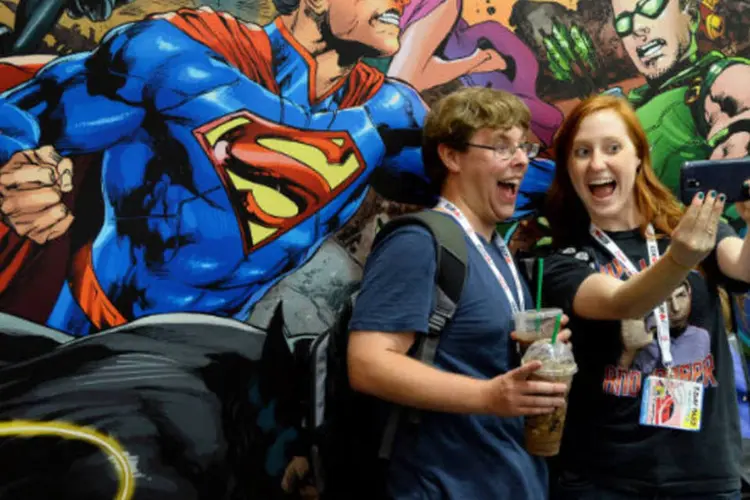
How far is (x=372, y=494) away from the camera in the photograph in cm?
171

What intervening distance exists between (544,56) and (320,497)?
5.97 ft

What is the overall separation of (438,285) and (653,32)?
5.40 ft

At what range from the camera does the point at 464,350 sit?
1.47 m

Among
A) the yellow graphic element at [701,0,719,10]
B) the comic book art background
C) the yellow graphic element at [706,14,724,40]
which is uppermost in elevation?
the yellow graphic element at [701,0,719,10]

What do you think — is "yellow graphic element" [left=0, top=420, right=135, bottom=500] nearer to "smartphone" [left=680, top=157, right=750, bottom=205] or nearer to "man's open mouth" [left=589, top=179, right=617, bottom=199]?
"man's open mouth" [left=589, top=179, right=617, bottom=199]

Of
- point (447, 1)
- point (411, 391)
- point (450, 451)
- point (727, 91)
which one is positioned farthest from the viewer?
point (727, 91)

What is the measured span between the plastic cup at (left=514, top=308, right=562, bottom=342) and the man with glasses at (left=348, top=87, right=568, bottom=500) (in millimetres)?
71

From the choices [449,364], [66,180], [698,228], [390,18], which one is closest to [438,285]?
[449,364]

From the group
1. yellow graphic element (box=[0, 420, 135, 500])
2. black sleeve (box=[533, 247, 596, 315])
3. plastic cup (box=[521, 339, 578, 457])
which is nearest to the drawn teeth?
black sleeve (box=[533, 247, 596, 315])

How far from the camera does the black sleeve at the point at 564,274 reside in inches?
67.5

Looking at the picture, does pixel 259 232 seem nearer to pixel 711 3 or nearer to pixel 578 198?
pixel 578 198

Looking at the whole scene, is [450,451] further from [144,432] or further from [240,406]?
[144,432]

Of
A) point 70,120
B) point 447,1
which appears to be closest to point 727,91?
point 447,1

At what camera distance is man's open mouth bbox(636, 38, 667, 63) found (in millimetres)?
2352
